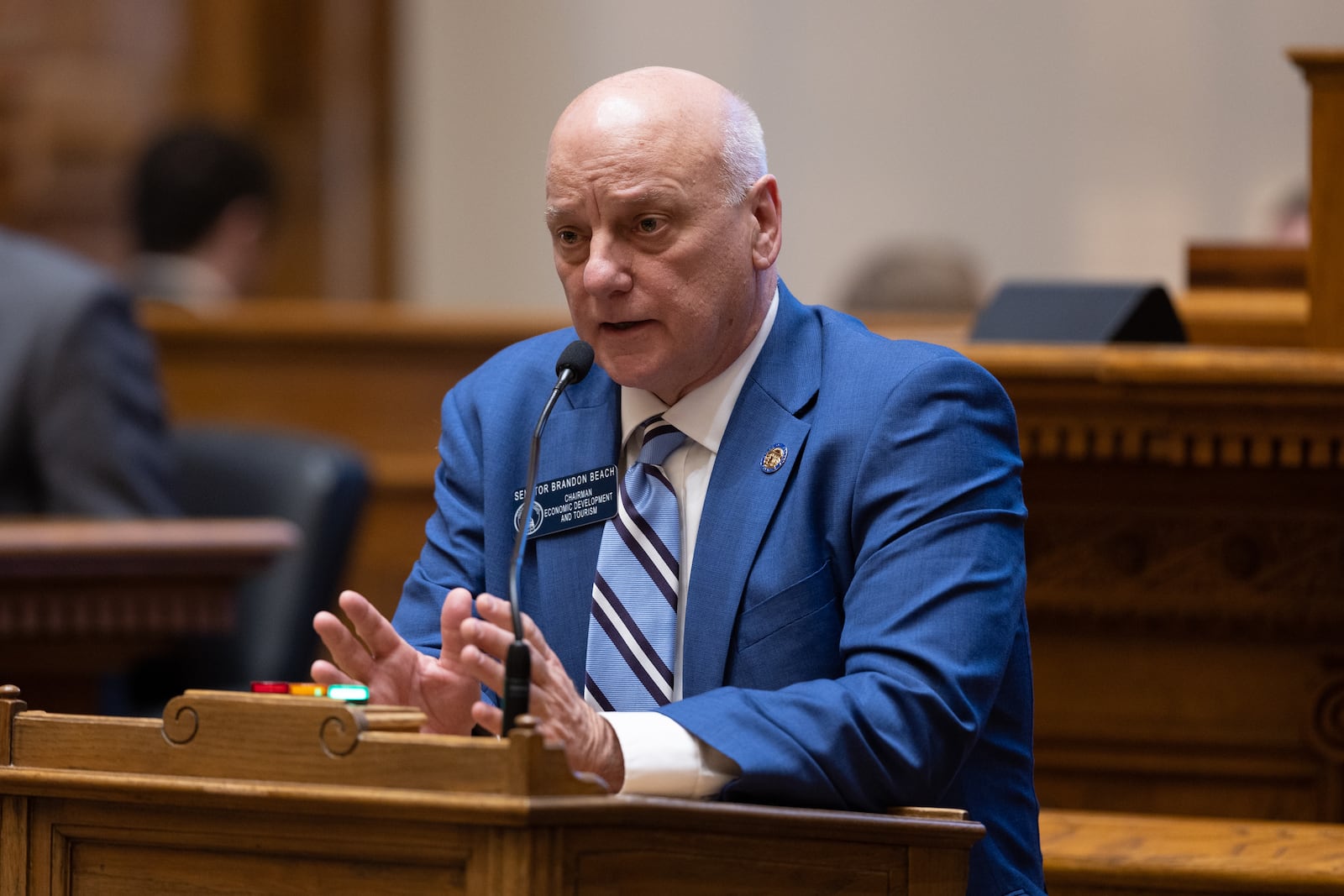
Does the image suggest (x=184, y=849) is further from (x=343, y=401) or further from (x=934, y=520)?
(x=343, y=401)

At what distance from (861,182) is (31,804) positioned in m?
6.07

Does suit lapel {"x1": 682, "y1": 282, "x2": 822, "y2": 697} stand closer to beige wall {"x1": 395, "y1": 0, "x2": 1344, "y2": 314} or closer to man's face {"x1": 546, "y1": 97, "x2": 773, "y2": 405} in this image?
man's face {"x1": 546, "y1": 97, "x2": 773, "y2": 405}

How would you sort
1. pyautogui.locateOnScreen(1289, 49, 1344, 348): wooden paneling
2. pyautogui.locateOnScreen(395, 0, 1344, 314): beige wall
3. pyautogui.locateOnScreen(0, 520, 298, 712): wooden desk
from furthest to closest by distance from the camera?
1. pyautogui.locateOnScreen(395, 0, 1344, 314): beige wall
2. pyautogui.locateOnScreen(0, 520, 298, 712): wooden desk
3. pyautogui.locateOnScreen(1289, 49, 1344, 348): wooden paneling

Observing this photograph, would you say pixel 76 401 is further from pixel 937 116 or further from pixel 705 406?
pixel 937 116

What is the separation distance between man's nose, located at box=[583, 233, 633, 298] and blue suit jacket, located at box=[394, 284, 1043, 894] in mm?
211

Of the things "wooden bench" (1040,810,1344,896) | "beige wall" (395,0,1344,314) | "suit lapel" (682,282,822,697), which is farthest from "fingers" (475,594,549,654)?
"beige wall" (395,0,1344,314)

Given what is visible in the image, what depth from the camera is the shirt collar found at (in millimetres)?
2291

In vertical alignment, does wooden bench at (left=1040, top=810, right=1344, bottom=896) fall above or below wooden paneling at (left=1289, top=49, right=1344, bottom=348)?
below

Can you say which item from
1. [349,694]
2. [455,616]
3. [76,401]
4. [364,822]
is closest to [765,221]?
[455,616]

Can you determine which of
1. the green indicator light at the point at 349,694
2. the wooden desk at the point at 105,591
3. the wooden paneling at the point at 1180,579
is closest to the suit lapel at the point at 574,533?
the green indicator light at the point at 349,694

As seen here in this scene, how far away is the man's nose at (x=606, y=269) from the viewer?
85.0 inches

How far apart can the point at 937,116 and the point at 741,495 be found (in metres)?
5.57

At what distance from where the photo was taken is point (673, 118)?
2156mm

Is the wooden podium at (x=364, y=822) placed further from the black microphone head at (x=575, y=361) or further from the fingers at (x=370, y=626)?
the black microphone head at (x=575, y=361)
